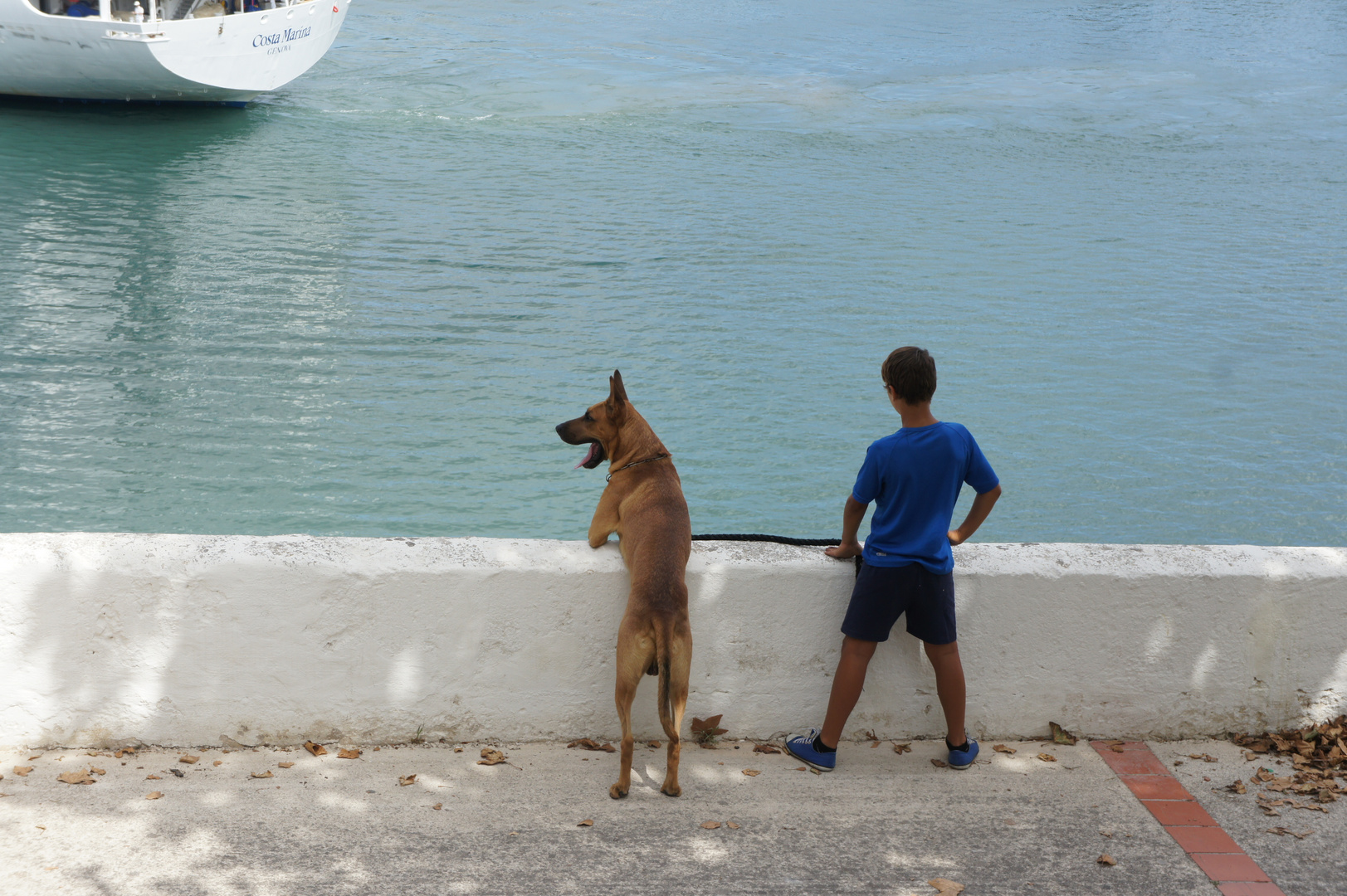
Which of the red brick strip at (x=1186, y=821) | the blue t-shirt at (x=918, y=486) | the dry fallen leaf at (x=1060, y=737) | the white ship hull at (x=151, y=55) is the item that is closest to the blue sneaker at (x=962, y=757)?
the dry fallen leaf at (x=1060, y=737)

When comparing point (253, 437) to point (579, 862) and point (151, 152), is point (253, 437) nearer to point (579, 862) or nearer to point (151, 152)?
point (579, 862)

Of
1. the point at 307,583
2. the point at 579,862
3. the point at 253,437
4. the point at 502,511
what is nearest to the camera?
the point at 579,862

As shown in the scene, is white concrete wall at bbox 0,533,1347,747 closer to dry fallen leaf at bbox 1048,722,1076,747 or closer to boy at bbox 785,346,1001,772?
dry fallen leaf at bbox 1048,722,1076,747

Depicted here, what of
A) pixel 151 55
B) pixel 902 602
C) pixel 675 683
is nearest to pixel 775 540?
pixel 902 602

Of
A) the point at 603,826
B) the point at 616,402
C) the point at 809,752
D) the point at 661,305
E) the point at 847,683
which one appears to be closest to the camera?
the point at 603,826

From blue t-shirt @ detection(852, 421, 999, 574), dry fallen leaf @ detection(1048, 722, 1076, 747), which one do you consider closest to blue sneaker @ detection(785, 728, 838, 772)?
blue t-shirt @ detection(852, 421, 999, 574)

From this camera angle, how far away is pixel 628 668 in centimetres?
403

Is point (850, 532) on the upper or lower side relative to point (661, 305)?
upper

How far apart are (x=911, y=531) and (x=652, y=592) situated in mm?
982

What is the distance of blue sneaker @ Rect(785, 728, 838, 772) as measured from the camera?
14.3ft

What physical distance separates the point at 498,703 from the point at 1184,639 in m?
2.76

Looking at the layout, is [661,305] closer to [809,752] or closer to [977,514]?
[977,514]

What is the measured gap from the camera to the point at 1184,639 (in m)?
4.49

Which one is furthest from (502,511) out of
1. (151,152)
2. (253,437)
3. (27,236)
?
(151,152)
